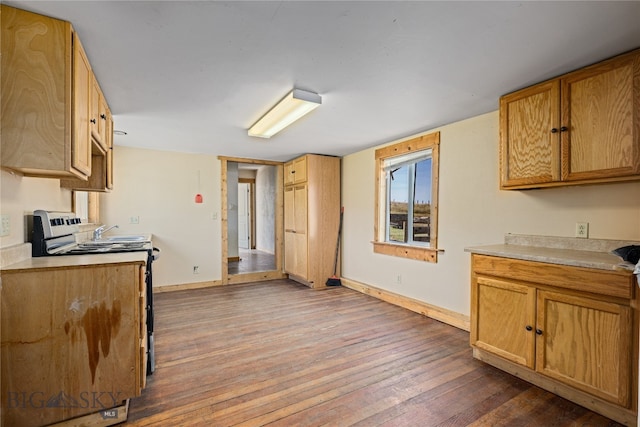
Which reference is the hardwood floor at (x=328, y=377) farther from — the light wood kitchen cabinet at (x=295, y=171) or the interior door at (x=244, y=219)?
the interior door at (x=244, y=219)

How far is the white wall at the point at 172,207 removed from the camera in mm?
4395

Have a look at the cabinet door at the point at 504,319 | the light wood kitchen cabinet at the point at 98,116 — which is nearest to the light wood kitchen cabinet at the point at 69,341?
the light wood kitchen cabinet at the point at 98,116

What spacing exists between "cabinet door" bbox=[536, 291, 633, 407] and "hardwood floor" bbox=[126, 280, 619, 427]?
0.21 meters

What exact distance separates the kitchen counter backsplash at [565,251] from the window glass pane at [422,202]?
40.6 inches

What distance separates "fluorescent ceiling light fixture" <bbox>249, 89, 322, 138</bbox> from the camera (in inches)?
94.9

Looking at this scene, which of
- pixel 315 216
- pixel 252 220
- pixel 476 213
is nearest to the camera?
pixel 476 213

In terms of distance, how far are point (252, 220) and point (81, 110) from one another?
745 centimetres

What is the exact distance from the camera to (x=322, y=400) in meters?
1.94

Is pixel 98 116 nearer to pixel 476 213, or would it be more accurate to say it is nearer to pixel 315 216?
pixel 315 216

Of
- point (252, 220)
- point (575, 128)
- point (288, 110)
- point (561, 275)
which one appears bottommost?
point (561, 275)

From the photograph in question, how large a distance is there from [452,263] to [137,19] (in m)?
3.36

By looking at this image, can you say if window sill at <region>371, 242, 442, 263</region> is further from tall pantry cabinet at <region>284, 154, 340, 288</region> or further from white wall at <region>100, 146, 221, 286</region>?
white wall at <region>100, 146, 221, 286</region>

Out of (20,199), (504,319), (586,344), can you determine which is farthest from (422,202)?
(20,199)

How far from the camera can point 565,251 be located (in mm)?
2248
